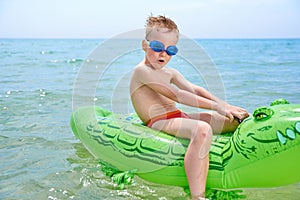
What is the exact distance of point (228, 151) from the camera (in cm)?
302

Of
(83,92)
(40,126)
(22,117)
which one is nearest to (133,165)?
(40,126)

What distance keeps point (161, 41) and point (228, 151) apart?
3.49ft

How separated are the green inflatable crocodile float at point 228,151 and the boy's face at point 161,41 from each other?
22.8 inches

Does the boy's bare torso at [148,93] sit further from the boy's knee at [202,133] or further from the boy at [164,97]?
the boy's knee at [202,133]

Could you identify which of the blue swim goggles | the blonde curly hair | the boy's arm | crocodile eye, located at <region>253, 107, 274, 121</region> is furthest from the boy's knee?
the blonde curly hair

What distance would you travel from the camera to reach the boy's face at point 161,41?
3227mm

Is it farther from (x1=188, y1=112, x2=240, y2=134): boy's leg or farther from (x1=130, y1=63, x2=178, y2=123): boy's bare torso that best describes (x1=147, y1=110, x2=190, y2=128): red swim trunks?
(x1=188, y1=112, x2=240, y2=134): boy's leg

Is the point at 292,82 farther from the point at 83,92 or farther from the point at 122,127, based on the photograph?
the point at 122,127

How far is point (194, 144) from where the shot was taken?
295 cm

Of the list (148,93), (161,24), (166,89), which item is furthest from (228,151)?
(161,24)

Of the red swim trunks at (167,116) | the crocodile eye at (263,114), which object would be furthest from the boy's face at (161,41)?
the crocodile eye at (263,114)

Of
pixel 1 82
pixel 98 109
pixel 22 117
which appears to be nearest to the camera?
pixel 98 109

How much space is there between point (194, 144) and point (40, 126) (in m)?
2.85

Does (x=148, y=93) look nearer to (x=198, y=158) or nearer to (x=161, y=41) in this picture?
(x=161, y=41)
